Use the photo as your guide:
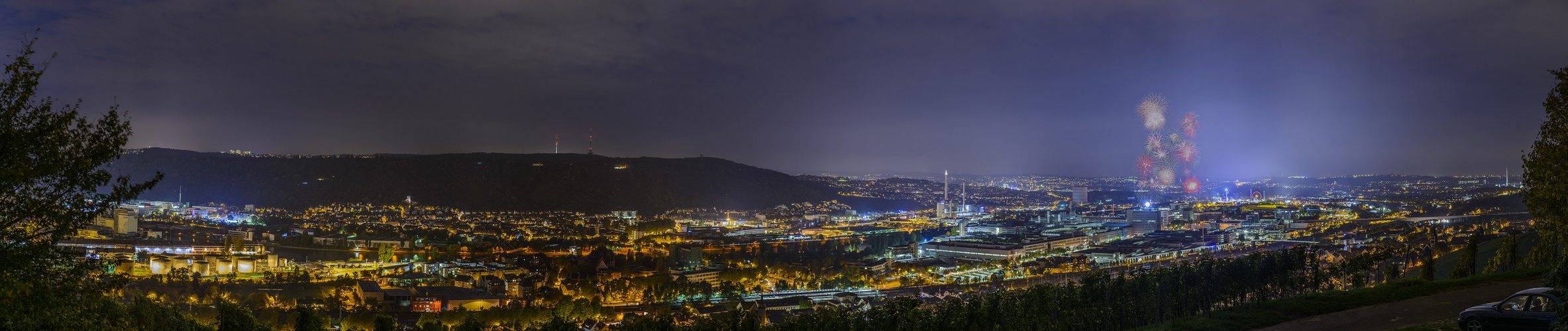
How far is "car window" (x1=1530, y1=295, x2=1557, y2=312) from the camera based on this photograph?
6617 mm

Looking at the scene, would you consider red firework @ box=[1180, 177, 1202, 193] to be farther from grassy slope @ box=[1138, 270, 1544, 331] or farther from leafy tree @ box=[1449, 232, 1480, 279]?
grassy slope @ box=[1138, 270, 1544, 331]

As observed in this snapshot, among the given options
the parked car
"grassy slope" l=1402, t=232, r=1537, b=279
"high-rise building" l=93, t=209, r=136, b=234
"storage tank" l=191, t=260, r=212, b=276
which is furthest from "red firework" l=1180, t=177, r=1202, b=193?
"high-rise building" l=93, t=209, r=136, b=234

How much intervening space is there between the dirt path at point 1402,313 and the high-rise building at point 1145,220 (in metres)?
31.6

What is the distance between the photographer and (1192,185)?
70.6 meters

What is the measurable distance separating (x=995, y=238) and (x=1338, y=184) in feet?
166

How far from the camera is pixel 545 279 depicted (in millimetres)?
23188

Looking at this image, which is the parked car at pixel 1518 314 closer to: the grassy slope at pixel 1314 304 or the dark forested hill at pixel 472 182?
the grassy slope at pixel 1314 304

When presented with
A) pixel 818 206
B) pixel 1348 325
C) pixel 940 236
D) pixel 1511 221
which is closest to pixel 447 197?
pixel 818 206

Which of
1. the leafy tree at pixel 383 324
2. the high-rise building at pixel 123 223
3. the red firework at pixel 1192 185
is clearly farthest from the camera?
the red firework at pixel 1192 185

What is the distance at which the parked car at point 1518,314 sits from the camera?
21.8ft

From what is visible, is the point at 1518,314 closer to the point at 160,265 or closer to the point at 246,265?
the point at 246,265

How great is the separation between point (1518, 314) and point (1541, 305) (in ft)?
0.61

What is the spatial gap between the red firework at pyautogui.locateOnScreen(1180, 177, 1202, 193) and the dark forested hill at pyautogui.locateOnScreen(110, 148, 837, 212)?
37.8m

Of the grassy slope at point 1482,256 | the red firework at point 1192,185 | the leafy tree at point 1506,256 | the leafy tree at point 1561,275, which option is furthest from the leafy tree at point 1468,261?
the red firework at point 1192,185
